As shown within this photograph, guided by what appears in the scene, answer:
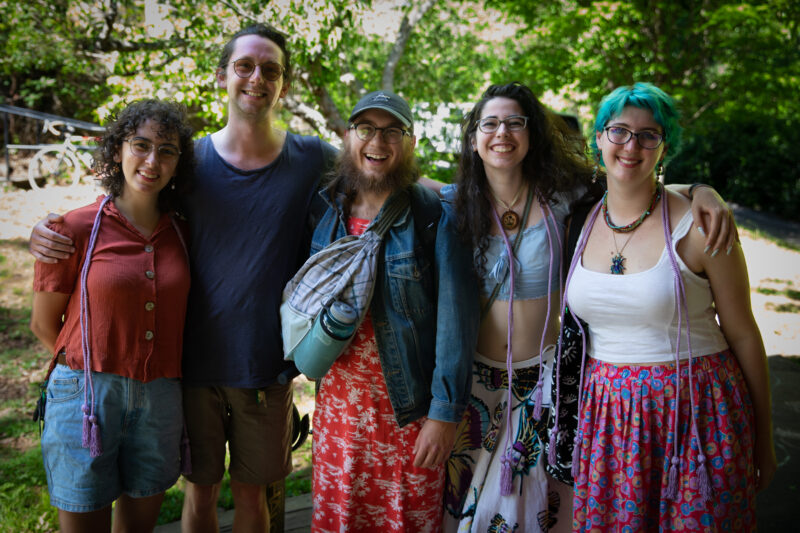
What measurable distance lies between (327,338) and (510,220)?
0.87m

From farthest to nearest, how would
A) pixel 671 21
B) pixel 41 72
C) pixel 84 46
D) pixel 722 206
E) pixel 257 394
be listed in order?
pixel 41 72 → pixel 671 21 → pixel 84 46 → pixel 257 394 → pixel 722 206

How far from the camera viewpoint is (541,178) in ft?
7.75

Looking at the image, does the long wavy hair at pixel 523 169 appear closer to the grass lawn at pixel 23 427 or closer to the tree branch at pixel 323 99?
the grass lawn at pixel 23 427

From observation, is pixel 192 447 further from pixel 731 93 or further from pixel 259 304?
pixel 731 93

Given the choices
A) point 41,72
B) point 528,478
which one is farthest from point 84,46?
point 528,478

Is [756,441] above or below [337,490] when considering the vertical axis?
above

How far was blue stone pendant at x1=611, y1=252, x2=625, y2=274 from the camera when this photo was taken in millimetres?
2023

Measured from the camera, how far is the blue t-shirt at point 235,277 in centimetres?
235

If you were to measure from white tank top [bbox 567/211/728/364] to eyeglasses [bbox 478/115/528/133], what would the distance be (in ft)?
2.13

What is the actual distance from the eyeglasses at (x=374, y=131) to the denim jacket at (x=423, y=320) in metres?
0.29

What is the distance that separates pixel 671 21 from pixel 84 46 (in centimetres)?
700

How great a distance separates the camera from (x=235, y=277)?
2.35 meters

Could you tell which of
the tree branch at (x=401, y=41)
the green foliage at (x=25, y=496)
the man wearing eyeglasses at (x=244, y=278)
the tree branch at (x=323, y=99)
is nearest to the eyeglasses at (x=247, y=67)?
the man wearing eyeglasses at (x=244, y=278)

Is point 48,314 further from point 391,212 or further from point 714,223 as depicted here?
point 714,223
